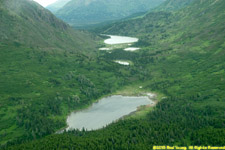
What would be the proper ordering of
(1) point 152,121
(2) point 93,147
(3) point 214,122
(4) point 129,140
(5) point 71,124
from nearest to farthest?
1. (2) point 93,147
2. (4) point 129,140
3. (3) point 214,122
4. (1) point 152,121
5. (5) point 71,124

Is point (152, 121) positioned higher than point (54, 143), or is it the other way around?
point (152, 121)

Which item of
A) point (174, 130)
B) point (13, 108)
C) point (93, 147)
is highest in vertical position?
point (13, 108)

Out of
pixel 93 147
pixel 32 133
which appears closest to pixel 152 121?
pixel 93 147

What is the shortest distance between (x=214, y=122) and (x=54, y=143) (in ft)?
336

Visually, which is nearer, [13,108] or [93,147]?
[93,147]

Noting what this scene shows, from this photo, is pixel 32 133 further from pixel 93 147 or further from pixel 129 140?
pixel 129 140

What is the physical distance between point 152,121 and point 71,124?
2449 inches

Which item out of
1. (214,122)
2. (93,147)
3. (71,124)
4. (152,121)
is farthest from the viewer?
(71,124)

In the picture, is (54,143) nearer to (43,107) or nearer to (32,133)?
(32,133)

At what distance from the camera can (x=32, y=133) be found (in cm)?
16062

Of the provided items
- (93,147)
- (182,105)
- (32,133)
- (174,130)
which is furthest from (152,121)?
(32,133)

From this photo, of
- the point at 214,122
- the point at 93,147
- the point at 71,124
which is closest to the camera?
the point at 93,147

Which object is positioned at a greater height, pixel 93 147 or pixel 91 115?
pixel 91 115

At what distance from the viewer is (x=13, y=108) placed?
630 feet
